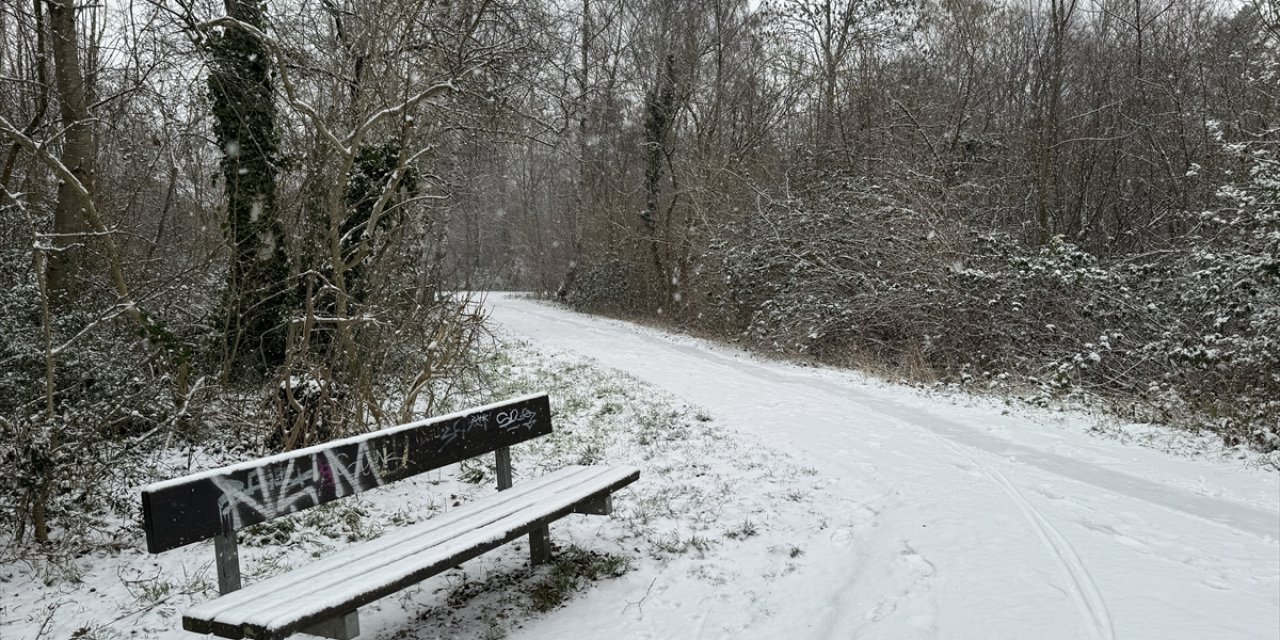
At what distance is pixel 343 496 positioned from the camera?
3.51 meters

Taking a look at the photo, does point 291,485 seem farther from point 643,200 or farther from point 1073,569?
point 643,200

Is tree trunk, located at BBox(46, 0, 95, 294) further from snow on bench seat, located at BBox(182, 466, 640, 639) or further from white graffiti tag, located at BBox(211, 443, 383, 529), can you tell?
snow on bench seat, located at BBox(182, 466, 640, 639)

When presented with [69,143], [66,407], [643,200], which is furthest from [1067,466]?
[643,200]

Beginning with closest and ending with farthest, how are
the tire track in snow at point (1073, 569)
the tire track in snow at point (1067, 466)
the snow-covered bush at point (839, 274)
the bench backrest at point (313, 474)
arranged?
the bench backrest at point (313, 474)
the tire track in snow at point (1073, 569)
the tire track in snow at point (1067, 466)
the snow-covered bush at point (839, 274)

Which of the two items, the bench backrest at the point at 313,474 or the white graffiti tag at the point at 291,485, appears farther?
the white graffiti tag at the point at 291,485

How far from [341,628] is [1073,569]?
3659 millimetres

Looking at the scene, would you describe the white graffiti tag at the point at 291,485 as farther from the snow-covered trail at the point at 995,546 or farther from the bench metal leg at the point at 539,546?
the snow-covered trail at the point at 995,546

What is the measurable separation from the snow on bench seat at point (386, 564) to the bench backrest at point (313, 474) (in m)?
0.29

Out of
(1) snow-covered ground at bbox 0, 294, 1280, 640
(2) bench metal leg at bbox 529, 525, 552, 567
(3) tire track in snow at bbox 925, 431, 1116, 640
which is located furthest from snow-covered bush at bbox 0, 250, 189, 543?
(3) tire track in snow at bbox 925, 431, 1116, 640

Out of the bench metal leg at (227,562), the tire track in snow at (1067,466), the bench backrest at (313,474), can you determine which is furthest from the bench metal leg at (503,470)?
the tire track in snow at (1067,466)

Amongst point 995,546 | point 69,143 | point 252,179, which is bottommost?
point 995,546

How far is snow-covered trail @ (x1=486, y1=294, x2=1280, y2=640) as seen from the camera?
3430mm

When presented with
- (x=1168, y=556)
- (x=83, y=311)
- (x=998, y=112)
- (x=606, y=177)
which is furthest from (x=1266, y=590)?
(x=606, y=177)

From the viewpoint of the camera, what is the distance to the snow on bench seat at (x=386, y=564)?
2.60 m
